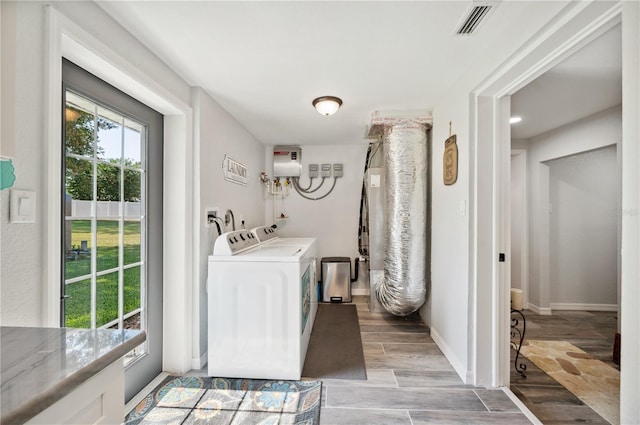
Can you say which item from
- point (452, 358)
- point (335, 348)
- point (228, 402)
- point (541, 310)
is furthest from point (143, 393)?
point (541, 310)

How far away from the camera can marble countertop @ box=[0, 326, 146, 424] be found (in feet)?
1.47

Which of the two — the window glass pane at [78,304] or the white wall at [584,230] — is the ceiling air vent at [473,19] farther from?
the window glass pane at [78,304]

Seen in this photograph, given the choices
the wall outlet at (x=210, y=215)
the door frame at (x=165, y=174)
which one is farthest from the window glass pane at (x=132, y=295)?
the wall outlet at (x=210, y=215)

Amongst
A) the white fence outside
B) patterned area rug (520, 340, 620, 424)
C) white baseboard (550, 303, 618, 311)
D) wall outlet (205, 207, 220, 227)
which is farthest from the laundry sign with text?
white baseboard (550, 303, 618, 311)

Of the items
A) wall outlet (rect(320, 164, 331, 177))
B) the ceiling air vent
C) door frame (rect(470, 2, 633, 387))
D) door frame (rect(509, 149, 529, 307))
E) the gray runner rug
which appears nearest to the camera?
the ceiling air vent

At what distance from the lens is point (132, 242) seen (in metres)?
1.80

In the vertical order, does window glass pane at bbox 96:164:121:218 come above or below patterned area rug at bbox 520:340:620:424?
above

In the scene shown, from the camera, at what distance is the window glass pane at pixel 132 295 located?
1759mm

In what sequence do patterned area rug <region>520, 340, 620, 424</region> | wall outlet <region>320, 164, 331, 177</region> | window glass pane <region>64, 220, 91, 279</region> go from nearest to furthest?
window glass pane <region>64, 220, 91, 279</region>
patterned area rug <region>520, 340, 620, 424</region>
wall outlet <region>320, 164, 331, 177</region>

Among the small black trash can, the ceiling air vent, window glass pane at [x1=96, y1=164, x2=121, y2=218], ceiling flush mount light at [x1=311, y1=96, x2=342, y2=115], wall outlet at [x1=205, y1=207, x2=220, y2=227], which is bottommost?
the small black trash can

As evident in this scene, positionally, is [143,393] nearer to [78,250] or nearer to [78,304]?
[78,304]

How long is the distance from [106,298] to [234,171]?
5.05ft

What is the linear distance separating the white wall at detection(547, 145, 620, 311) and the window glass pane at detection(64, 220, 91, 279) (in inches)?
143

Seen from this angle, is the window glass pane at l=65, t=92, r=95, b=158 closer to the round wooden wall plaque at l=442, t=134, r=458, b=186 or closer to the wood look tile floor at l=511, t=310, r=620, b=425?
the round wooden wall plaque at l=442, t=134, r=458, b=186
